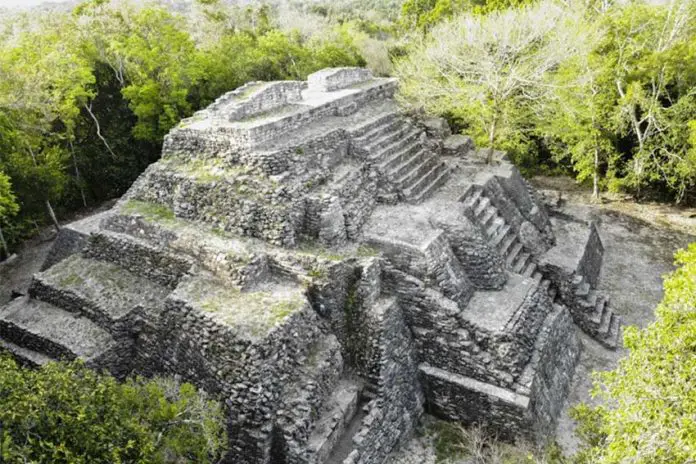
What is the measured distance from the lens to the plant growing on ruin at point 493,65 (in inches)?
522

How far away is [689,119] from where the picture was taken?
16172 millimetres

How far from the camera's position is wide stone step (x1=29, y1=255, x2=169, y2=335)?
29.2 ft

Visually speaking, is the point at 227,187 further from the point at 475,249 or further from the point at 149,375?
the point at 475,249

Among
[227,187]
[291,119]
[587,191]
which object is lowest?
[587,191]

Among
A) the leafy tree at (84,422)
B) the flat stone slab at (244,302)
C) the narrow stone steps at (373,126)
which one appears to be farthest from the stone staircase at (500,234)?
the leafy tree at (84,422)

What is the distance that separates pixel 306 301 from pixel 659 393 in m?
4.94

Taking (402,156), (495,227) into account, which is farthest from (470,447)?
(402,156)

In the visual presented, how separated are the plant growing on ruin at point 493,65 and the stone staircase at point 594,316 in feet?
14.9

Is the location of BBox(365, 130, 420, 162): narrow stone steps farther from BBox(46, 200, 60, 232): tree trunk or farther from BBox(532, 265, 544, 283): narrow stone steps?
BBox(46, 200, 60, 232): tree trunk

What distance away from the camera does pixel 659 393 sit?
16.5ft

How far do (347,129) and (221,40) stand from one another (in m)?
12.5

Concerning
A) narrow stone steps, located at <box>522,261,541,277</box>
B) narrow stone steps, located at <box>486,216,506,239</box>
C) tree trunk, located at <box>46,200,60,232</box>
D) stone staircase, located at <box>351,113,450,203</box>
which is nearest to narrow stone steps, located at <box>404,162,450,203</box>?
stone staircase, located at <box>351,113,450,203</box>

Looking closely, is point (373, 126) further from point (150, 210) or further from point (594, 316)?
point (594, 316)

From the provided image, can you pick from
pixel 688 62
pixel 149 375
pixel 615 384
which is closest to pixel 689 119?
pixel 688 62
